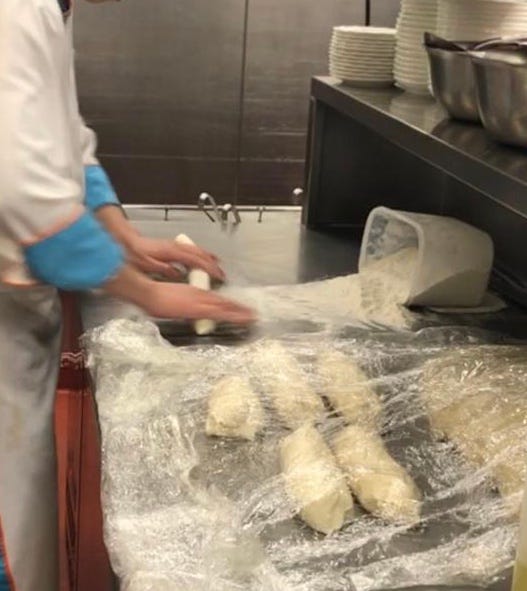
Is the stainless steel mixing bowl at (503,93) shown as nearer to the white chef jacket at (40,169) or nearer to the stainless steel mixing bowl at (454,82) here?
the stainless steel mixing bowl at (454,82)

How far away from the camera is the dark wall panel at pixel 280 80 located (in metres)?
3.03

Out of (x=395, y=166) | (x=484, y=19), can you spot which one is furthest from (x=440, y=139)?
(x=395, y=166)

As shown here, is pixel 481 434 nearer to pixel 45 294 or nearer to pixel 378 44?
pixel 45 294

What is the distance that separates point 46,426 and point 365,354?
47 cm

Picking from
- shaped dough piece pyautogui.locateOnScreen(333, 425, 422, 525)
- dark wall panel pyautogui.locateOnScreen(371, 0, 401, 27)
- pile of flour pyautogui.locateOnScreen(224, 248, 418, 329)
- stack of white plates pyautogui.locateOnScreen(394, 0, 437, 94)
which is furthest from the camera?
dark wall panel pyautogui.locateOnScreen(371, 0, 401, 27)

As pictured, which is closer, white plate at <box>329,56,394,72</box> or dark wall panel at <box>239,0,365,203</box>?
white plate at <box>329,56,394,72</box>

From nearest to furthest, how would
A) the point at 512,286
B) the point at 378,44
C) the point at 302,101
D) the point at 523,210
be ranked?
1. the point at 523,210
2. the point at 512,286
3. the point at 378,44
4. the point at 302,101

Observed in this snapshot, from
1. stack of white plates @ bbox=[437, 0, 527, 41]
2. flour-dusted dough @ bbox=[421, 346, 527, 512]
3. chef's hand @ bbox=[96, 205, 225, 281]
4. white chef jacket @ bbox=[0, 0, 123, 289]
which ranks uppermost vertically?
stack of white plates @ bbox=[437, 0, 527, 41]

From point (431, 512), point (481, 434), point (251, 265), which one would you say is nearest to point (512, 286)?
point (251, 265)

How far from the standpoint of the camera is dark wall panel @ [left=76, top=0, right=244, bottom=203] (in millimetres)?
2973

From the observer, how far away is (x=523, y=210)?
1149 millimetres

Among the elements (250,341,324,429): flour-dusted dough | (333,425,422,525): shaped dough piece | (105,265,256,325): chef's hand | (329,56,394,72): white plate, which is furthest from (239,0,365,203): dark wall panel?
(333,425,422,525): shaped dough piece

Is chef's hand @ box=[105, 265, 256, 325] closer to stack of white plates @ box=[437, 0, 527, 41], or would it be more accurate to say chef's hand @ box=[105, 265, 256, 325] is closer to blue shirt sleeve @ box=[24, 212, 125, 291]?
blue shirt sleeve @ box=[24, 212, 125, 291]

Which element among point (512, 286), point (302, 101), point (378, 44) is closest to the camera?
point (512, 286)
